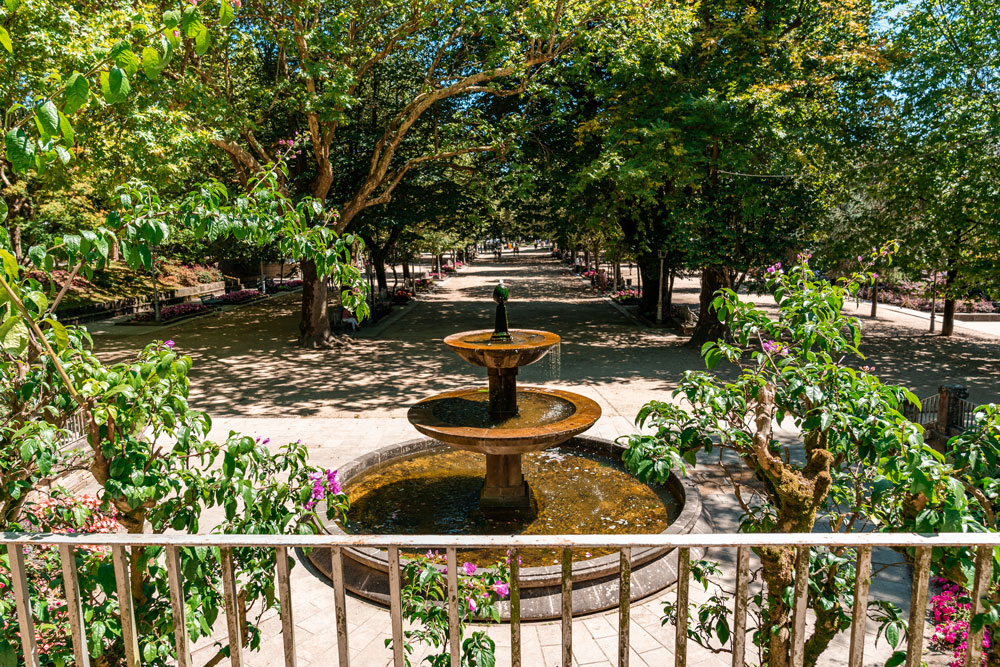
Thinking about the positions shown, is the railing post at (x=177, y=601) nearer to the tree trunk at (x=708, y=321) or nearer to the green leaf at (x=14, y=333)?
the green leaf at (x=14, y=333)

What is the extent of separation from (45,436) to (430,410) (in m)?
5.80

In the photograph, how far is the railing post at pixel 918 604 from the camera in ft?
7.38

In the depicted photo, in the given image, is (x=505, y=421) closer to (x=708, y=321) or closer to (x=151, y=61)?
(x=151, y=61)

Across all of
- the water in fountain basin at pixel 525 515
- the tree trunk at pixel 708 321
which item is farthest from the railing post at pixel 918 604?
the tree trunk at pixel 708 321

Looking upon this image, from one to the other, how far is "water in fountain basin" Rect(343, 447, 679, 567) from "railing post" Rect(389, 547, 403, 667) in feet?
14.4

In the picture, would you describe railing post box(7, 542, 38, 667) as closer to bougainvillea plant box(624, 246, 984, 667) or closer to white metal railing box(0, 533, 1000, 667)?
white metal railing box(0, 533, 1000, 667)

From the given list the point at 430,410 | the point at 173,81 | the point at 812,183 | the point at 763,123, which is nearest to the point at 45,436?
the point at 430,410

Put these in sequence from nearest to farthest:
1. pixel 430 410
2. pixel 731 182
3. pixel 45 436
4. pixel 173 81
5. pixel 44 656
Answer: pixel 45 436 < pixel 44 656 < pixel 430 410 < pixel 173 81 < pixel 731 182

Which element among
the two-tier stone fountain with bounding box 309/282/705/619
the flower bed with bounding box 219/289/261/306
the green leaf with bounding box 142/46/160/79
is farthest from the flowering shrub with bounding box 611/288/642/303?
the green leaf with bounding box 142/46/160/79

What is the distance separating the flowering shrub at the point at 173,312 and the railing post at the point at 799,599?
28050 mm

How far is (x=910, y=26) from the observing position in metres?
16.4

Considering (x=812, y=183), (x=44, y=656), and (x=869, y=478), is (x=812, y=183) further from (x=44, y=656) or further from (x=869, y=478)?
(x=44, y=656)

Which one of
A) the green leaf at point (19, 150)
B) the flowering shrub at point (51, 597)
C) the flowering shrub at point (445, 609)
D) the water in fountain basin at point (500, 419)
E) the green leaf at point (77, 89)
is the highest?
the green leaf at point (77, 89)

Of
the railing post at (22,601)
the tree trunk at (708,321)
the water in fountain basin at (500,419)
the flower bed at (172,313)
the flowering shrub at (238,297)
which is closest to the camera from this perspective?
the railing post at (22,601)
